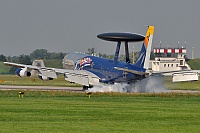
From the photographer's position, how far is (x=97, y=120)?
41.0 m

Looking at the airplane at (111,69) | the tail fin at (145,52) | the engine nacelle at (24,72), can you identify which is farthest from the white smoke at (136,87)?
the engine nacelle at (24,72)

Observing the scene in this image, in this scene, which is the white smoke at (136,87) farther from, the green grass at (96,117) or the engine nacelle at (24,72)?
the green grass at (96,117)

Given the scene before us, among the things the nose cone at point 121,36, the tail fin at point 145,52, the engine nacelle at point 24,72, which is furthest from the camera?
the engine nacelle at point 24,72

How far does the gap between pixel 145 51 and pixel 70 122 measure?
150 feet

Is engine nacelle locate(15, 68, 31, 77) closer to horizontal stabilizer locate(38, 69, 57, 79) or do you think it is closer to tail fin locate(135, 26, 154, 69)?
horizontal stabilizer locate(38, 69, 57, 79)

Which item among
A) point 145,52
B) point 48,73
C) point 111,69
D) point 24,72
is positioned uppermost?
point 145,52

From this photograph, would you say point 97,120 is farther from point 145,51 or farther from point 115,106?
point 145,51

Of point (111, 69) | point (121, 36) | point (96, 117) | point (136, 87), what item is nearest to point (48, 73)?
point (111, 69)

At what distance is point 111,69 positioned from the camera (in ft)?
287

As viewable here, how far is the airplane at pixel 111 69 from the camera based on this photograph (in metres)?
82.9

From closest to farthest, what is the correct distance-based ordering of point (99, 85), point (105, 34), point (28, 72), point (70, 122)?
1. point (70, 122)
2. point (105, 34)
3. point (99, 85)
4. point (28, 72)

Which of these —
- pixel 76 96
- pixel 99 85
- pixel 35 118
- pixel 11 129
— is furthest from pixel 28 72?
pixel 11 129

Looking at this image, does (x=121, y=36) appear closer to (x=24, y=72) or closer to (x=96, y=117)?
(x=24, y=72)

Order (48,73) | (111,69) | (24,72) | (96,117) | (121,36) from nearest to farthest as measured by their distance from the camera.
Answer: (96,117) < (121,36) < (48,73) < (111,69) < (24,72)
